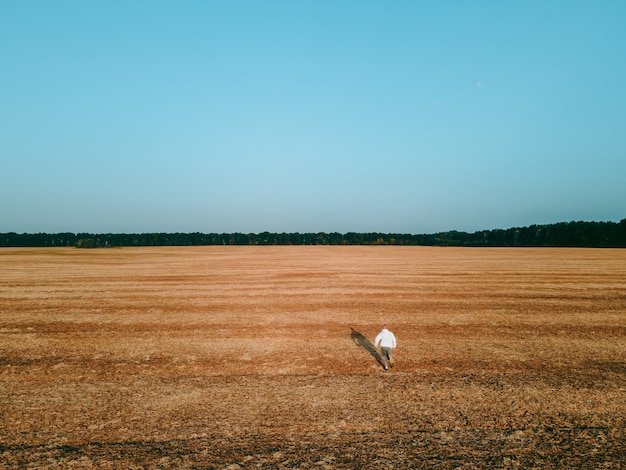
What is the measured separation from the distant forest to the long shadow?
113 metres

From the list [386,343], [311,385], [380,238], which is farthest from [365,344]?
[380,238]

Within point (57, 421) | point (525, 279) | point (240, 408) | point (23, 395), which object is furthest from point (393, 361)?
point (525, 279)

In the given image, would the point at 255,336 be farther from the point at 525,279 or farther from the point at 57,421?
the point at 525,279

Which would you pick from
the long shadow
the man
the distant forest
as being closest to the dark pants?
the man

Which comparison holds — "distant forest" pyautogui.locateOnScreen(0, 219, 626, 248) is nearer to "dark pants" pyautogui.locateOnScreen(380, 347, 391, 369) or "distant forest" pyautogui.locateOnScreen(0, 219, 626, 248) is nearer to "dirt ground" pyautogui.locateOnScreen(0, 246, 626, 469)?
"dirt ground" pyautogui.locateOnScreen(0, 246, 626, 469)

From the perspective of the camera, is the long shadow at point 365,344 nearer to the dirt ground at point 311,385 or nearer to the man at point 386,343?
the dirt ground at point 311,385

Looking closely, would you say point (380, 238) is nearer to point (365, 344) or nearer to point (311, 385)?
point (365, 344)

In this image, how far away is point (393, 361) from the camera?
13773 mm

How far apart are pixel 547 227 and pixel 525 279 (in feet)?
340

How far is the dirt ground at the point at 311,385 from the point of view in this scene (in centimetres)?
820

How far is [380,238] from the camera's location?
16575 centimetres

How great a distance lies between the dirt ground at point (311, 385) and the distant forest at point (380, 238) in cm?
10303

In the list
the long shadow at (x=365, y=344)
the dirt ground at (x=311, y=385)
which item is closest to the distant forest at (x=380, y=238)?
the dirt ground at (x=311, y=385)

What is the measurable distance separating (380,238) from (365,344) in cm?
15272
